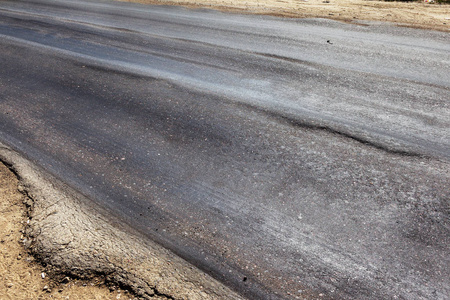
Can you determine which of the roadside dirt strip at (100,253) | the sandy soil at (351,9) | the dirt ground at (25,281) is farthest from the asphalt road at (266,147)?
the sandy soil at (351,9)

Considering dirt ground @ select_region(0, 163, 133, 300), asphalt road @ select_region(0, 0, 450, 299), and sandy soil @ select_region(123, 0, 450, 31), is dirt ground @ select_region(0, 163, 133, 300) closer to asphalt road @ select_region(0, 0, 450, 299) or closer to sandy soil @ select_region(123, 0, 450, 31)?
asphalt road @ select_region(0, 0, 450, 299)

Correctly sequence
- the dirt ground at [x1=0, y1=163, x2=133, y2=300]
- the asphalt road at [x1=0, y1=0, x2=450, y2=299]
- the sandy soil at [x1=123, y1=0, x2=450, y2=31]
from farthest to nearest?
the sandy soil at [x1=123, y1=0, x2=450, y2=31] < the asphalt road at [x1=0, y1=0, x2=450, y2=299] < the dirt ground at [x1=0, y1=163, x2=133, y2=300]

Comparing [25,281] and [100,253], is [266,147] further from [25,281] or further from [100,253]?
[25,281]

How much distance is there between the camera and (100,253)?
324 cm

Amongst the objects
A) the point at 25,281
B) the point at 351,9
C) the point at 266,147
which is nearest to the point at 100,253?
the point at 25,281

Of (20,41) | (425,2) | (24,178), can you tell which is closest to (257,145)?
(24,178)

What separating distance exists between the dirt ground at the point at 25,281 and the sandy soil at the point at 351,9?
406 inches

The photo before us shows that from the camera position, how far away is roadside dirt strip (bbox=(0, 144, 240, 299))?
9.55ft

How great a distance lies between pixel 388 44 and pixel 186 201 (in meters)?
6.96

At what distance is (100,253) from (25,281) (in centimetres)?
62

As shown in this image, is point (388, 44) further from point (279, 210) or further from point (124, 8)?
point (124, 8)

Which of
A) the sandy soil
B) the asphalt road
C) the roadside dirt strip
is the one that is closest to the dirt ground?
the roadside dirt strip

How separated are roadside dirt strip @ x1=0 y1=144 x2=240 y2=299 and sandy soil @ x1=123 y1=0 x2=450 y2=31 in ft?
32.1

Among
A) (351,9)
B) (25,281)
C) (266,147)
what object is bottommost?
(25,281)
